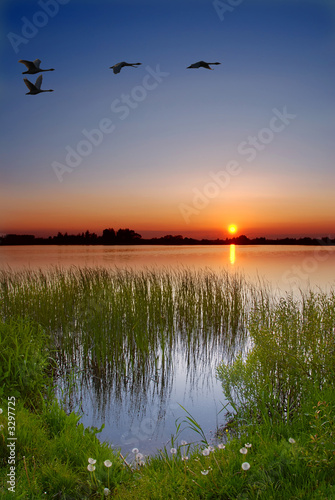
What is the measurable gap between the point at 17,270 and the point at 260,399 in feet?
28.2

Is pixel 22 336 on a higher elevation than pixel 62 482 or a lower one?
higher

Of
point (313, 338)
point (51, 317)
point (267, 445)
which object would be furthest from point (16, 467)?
point (51, 317)

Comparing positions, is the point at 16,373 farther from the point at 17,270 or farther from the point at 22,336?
the point at 17,270

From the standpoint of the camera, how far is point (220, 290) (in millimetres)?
8414

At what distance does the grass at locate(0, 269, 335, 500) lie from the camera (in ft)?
7.37

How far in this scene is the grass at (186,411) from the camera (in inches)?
88.4

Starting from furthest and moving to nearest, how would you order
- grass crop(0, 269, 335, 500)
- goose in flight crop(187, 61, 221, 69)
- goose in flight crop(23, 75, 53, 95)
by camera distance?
1. goose in flight crop(23, 75, 53, 95)
2. goose in flight crop(187, 61, 221, 69)
3. grass crop(0, 269, 335, 500)

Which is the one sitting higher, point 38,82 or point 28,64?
point 28,64

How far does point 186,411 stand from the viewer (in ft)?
13.3

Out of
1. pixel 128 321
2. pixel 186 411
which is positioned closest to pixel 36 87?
pixel 128 321

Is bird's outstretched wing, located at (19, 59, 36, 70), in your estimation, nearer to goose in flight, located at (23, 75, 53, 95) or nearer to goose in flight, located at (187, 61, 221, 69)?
goose in flight, located at (23, 75, 53, 95)

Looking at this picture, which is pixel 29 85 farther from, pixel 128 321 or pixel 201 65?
pixel 128 321

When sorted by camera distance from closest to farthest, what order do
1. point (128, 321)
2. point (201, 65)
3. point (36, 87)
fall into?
point (201, 65), point (36, 87), point (128, 321)

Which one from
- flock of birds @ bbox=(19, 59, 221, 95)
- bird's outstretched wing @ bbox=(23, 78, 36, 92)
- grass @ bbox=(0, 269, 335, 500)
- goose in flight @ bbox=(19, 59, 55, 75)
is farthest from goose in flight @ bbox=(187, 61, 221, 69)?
grass @ bbox=(0, 269, 335, 500)
